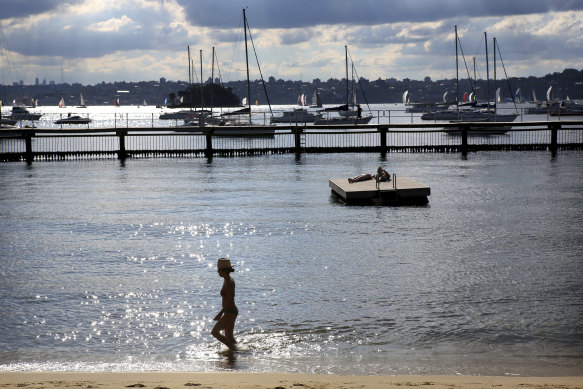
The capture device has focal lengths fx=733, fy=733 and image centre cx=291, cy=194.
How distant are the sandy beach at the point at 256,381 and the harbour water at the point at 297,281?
1.79 ft

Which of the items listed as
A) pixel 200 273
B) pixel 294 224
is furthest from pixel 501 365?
pixel 294 224

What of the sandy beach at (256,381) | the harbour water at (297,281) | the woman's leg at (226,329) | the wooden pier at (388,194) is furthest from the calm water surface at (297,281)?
the wooden pier at (388,194)

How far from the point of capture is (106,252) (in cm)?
1856

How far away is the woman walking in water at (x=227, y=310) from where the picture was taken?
10867 mm

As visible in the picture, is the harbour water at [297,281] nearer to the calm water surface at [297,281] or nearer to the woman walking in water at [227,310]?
the calm water surface at [297,281]

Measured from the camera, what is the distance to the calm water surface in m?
10.8

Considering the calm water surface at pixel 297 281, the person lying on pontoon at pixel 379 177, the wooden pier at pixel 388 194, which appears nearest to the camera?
the calm water surface at pixel 297 281

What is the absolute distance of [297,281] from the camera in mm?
15305

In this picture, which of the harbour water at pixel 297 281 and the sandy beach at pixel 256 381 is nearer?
the sandy beach at pixel 256 381

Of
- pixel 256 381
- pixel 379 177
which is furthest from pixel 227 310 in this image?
pixel 379 177

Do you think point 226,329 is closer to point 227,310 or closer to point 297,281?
point 227,310

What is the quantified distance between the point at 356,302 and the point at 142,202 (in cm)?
1635

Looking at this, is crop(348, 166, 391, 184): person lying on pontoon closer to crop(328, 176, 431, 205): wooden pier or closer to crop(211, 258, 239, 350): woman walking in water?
crop(328, 176, 431, 205): wooden pier

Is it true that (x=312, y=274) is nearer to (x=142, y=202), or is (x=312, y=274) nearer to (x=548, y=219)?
(x=548, y=219)
